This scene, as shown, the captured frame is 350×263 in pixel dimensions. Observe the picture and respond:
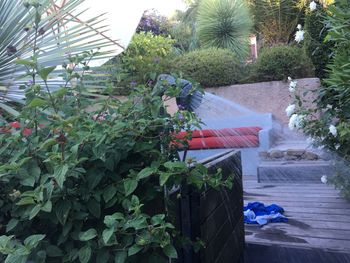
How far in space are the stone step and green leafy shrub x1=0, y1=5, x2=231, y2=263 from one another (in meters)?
3.59

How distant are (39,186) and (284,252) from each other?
168cm

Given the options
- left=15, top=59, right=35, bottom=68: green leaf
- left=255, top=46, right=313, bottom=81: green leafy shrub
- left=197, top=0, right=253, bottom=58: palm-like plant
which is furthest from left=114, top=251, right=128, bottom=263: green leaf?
left=197, top=0, right=253, bottom=58: palm-like plant

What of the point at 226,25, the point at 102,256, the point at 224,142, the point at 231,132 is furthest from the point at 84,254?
the point at 226,25

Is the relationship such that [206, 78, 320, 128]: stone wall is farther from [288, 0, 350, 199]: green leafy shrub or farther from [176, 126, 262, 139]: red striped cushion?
[288, 0, 350, 199]: green leafy shrub

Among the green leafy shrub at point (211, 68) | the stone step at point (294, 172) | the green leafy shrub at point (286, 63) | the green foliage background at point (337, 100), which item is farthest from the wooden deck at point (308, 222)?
the green leafy shrub at point (211, 68)

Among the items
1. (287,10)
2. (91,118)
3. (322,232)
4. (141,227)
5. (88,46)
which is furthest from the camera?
(287,10)

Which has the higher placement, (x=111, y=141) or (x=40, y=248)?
(x=111, y=141)

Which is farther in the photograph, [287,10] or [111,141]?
[287,10]

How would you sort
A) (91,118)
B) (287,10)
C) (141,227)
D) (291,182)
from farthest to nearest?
(287,10) < (291,182) < (91,118) < (141,227)

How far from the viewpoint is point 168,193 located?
109cm

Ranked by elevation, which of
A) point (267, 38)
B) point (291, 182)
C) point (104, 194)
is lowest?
point (291, 182)

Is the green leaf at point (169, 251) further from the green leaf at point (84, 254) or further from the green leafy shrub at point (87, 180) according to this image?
the green leaf at point (84, 254)

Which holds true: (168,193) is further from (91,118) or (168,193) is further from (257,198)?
(257,198)

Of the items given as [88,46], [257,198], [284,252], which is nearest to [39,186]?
[88,46]
